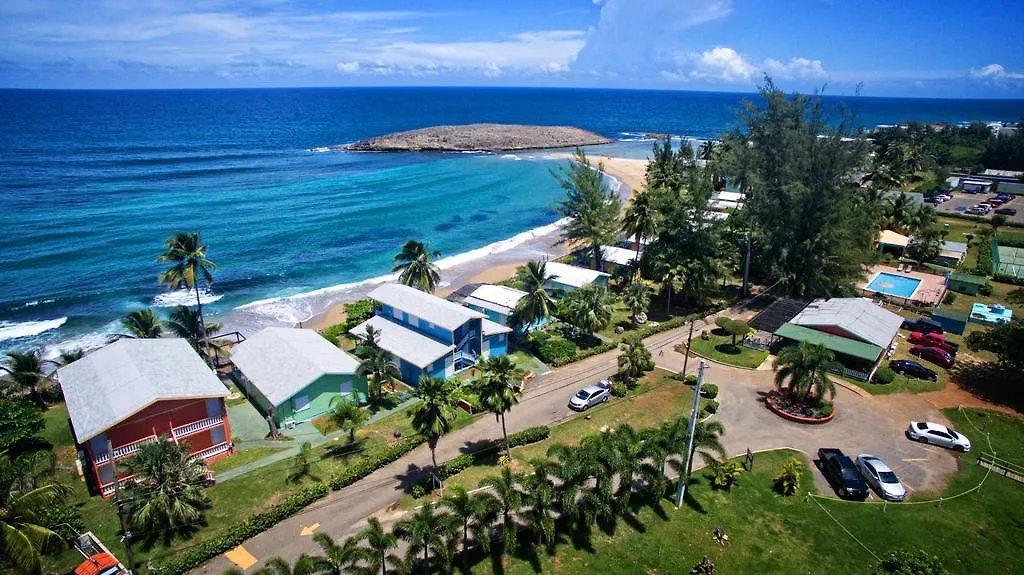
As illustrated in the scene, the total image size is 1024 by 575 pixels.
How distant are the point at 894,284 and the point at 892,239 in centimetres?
1321

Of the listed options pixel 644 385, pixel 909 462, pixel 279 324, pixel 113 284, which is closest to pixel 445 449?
pixel 644 385

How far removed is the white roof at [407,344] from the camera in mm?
39781

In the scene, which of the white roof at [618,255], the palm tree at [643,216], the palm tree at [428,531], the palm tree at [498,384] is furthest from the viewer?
the white roof at [618,255]

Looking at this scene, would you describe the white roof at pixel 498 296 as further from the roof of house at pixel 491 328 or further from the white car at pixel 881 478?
the white car at pixel 881 478

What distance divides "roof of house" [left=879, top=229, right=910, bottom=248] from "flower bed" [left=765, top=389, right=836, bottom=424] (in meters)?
40.7

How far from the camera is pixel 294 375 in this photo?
35781 mm

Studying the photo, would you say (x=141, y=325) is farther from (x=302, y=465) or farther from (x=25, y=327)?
(x=25, y=327)

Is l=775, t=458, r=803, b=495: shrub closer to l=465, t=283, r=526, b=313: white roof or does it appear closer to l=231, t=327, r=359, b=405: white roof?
l=465, t=283, r=526, b=313: white roof

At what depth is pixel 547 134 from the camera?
179 metres

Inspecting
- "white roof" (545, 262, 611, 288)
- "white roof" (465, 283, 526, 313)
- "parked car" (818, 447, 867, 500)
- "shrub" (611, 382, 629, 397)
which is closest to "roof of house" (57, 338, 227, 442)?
"white roof" (465, 283, 526, 313)

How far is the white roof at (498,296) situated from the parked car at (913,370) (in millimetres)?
28990

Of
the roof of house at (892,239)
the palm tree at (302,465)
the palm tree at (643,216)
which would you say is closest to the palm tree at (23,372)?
the palm tree at (302,465)

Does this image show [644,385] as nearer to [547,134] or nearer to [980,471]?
[980,471]

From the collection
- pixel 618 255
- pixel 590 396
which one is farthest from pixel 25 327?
pixel 618 255
